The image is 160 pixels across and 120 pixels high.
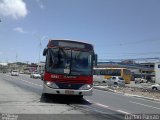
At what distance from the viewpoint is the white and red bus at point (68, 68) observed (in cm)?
1900

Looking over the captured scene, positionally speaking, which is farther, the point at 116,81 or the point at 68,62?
the point at 116,81

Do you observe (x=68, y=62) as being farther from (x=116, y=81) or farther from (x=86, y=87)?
(x=116, y=81)

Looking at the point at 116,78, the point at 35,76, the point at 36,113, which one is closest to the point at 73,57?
the point at 36,113

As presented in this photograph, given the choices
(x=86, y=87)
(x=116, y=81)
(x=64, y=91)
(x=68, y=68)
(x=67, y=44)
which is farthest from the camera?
(x=116, y=81)

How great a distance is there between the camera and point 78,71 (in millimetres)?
19234

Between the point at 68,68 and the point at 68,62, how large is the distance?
1.07 ft

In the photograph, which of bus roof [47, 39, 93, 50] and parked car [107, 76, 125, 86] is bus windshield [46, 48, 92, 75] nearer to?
bus roof [47, 39, 93, 50]

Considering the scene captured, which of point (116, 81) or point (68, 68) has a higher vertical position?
point (68, 68)

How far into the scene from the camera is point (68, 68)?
19.1m

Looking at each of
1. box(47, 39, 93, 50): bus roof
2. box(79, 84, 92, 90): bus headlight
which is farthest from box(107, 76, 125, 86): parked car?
box(79, 84, 92, 90): bus headlight

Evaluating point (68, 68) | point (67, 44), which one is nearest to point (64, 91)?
point (68, 68)

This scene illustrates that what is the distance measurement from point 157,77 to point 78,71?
70179mm

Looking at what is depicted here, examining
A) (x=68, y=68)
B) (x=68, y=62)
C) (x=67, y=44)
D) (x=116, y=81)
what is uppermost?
(x=67, y=44)

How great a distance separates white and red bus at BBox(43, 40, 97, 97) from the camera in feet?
62.3
